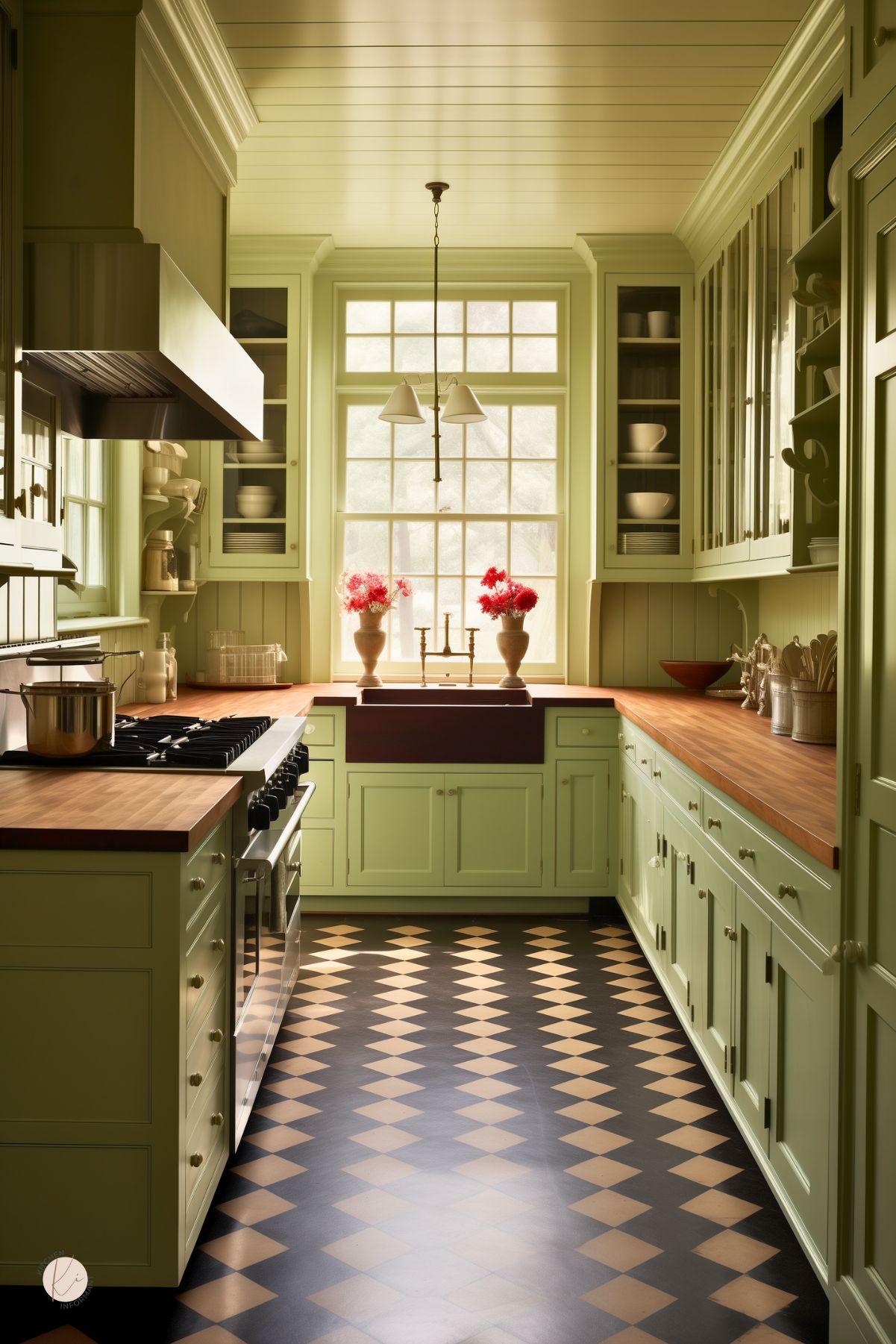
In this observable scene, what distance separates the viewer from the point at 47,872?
7.06 feet

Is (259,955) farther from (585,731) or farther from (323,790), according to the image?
(585,731)

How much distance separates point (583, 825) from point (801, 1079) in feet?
9.06

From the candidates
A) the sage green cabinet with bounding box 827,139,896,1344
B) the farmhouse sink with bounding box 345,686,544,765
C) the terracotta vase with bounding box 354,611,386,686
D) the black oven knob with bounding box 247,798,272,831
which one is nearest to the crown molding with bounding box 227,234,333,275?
the terracotta vase with bounding box 354,611,386,686

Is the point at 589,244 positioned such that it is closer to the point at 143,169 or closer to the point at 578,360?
the point at 578,360

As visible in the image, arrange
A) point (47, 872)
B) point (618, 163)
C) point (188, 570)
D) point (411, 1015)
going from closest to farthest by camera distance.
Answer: point (47, 872) < point (411, 1015) < point (618, 163) < point (188, 570)

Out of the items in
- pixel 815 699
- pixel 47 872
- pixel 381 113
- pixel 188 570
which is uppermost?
pixel 381 113

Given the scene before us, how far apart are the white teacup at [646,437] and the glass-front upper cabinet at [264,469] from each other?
1.49 m

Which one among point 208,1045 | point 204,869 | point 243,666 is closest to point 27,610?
point 204,869

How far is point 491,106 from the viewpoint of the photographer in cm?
389

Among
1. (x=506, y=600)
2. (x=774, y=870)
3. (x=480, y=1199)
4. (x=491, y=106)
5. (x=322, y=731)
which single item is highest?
(x=491, y=106)

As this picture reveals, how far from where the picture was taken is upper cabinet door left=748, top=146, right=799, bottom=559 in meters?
3.75

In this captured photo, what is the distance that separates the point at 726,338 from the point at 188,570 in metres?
2.42

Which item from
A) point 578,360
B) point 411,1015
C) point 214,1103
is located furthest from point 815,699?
point 578,360

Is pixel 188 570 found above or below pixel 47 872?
above
